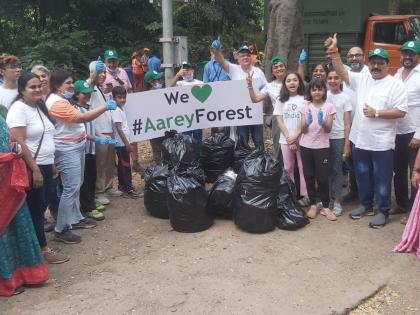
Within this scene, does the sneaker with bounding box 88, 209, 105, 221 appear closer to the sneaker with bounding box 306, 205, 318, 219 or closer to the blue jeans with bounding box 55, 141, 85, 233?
the blue jeans with bounding box 55, 141, 85, 233

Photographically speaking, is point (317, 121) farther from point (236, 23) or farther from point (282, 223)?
point (236, 23)

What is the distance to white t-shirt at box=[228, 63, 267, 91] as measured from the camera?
6.11 metres

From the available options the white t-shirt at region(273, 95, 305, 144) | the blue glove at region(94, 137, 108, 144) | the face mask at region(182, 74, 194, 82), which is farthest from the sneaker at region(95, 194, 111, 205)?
the white t-shirt at region(273, 95, 305, 144)

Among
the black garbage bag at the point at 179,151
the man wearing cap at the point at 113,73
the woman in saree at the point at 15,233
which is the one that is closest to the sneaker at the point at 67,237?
the woman in saree at the point at 15,233

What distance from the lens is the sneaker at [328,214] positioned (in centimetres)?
514

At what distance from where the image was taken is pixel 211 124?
20.6ft

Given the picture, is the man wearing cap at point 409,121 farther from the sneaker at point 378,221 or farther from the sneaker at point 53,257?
the sneaker at point 53,257

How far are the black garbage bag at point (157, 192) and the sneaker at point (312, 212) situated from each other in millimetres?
1605

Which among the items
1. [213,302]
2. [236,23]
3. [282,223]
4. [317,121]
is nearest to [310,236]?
[282,223]

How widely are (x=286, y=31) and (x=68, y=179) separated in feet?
14.8

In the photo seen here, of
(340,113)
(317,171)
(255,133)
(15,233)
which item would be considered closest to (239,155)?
(255,133)

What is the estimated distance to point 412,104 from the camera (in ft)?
15.9

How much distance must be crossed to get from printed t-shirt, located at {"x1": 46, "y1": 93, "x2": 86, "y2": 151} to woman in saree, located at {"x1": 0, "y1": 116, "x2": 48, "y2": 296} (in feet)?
2.39

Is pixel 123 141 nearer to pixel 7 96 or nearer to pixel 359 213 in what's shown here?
pixel 7 96
